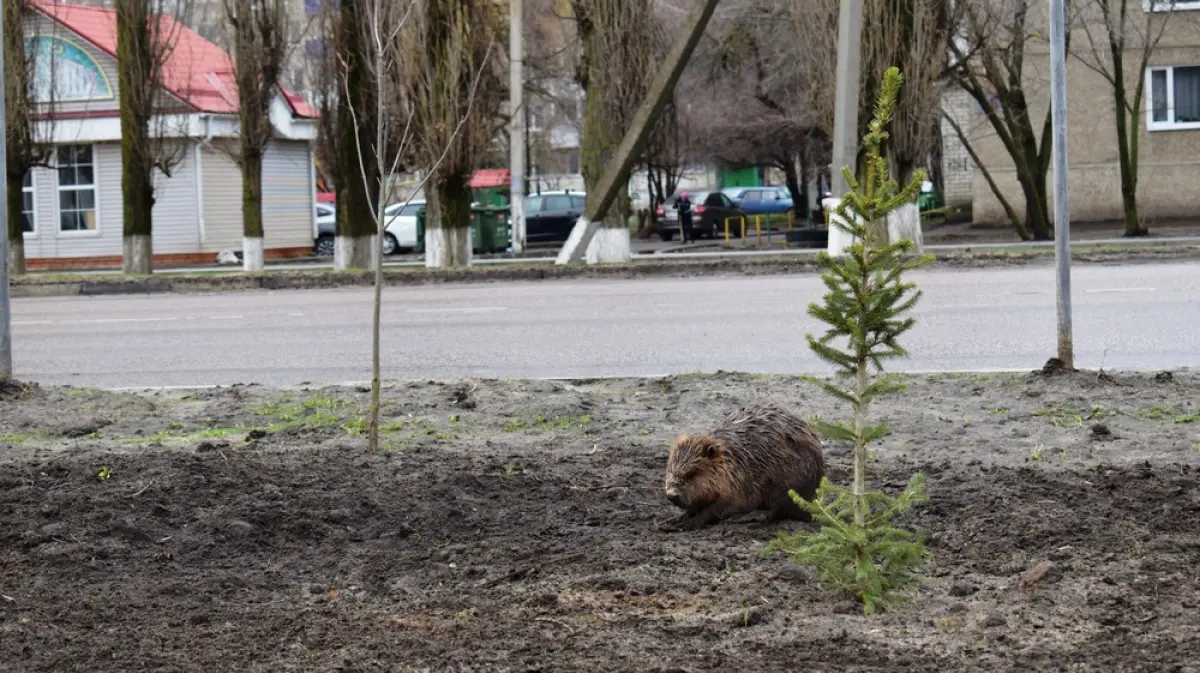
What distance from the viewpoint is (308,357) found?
1131cm

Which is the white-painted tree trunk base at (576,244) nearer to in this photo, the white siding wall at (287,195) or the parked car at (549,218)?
the white siding wall at (287,195)

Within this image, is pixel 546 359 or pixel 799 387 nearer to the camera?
pixel 799 387

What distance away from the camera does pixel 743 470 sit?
4.85 meters

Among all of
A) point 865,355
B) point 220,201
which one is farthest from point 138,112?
point 865,355

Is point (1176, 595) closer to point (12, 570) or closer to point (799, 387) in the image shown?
point (12, 570)

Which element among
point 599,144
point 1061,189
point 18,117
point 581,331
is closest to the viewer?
point 1061,189

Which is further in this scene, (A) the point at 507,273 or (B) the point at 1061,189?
(A) the point at 507,273

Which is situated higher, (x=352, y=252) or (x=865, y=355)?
(x=352, y=252)

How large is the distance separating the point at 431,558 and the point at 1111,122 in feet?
110

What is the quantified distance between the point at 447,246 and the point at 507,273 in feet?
7.07

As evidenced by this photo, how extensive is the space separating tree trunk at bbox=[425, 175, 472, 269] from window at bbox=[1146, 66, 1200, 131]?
2036 centimetres

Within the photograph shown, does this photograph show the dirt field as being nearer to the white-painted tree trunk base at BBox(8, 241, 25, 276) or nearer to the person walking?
the white-painted tree trunk base at BBox(8, 241, 25, 276)

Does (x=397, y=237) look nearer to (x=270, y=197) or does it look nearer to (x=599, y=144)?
(x=270, y=197)

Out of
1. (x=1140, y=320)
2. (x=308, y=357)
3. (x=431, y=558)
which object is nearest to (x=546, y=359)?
(x=308, y=357)
